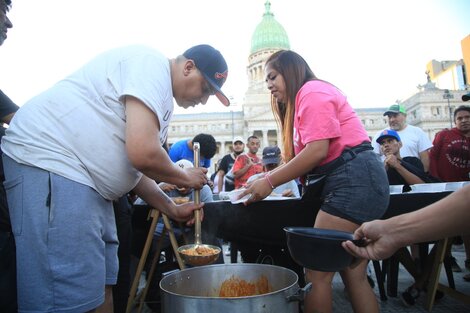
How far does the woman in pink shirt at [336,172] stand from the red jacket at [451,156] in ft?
11.6

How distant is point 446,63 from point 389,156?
2376 inches

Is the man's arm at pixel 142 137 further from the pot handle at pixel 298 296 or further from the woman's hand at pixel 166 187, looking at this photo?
the woman's hand at pixel 166 187

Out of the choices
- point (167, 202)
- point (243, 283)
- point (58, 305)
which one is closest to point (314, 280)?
point (243, 283)

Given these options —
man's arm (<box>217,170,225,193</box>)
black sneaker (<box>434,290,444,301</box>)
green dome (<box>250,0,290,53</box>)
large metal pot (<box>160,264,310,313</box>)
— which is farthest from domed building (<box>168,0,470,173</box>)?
large metal pot (<box>160,264,310,313</box>)

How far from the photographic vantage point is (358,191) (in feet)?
6.03

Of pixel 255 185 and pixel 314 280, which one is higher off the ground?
pixel 255 185

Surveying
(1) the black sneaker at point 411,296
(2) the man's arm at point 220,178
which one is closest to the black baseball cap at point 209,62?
(1) the black sneaker at point 411,296

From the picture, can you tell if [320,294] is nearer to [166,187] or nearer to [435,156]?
[166,187]

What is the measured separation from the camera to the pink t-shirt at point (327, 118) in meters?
1.86

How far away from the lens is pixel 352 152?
1892mm

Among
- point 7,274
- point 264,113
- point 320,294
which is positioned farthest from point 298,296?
point 264,113

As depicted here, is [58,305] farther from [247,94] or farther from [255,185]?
[247,94]

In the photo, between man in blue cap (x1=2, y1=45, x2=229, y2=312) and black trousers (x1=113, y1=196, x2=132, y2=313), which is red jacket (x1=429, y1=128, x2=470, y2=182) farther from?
man in blue cap (x1=2, y1=45, x2=229, y2=312)

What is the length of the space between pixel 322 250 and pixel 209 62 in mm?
1014
